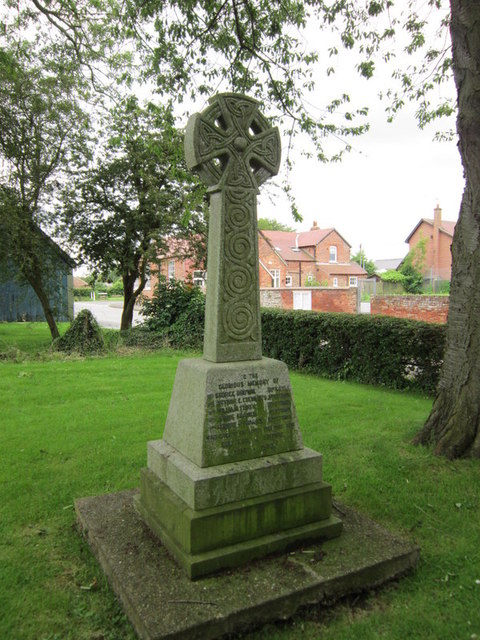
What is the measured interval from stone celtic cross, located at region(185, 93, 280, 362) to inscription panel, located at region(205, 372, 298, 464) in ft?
0.78

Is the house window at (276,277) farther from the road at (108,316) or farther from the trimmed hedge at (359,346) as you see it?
the trimmed hedge at (359,346)

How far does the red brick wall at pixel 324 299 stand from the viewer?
24.6m

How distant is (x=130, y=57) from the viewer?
43.8ft

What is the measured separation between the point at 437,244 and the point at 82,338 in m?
41.1

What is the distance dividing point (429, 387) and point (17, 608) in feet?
24.2

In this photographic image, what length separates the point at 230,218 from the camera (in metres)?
3.36

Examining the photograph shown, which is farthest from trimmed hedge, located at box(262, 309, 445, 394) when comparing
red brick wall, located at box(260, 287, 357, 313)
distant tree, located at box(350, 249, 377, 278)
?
distant tree, located at box(350, 249, 377, 278)

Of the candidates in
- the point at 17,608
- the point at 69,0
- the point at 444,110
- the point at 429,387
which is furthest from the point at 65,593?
the point at 69,0

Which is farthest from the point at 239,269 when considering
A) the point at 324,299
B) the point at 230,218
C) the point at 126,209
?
the point at 324,299

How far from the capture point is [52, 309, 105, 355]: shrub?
42.9 feet

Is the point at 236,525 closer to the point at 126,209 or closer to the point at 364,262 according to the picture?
the point at 126,209

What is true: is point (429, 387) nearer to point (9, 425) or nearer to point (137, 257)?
point (9, 425)

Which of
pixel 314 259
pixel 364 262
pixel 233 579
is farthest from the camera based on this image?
pixel 364 262

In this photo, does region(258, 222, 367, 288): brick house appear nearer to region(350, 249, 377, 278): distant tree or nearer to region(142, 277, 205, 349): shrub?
region(350, 249, 377, 278): distant tree
